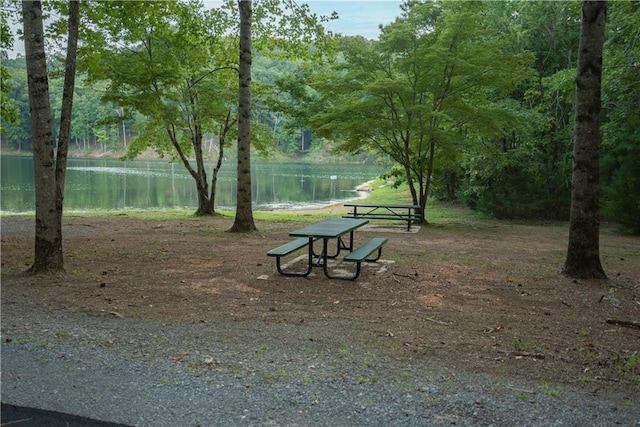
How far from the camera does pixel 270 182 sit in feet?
138

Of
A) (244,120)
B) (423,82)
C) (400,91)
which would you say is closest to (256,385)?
(244,120)

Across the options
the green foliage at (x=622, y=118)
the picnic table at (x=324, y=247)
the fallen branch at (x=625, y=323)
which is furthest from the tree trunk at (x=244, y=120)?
the fallen branch at (x=625, y=323)

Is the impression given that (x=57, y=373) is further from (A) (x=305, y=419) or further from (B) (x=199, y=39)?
(B) (x=199, y=39)

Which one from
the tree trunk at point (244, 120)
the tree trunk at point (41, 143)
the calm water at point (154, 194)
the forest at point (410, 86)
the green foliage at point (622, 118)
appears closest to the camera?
the tree trunk at point (41, 143)

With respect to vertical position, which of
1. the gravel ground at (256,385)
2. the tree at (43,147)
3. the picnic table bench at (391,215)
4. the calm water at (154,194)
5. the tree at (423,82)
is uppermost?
the tree at (423,82)

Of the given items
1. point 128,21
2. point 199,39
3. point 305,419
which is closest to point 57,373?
point 305,419

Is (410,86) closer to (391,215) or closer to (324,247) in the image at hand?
(391,215)

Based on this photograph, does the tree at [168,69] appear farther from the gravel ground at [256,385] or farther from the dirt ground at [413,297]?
the gravel ground at [256,385]

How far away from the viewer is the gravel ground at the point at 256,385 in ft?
9.03

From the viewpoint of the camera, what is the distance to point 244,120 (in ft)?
34.4

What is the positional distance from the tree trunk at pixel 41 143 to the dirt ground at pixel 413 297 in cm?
37

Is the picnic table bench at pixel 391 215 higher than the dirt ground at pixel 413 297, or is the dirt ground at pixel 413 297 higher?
the picnic table bench at pixel 391 215

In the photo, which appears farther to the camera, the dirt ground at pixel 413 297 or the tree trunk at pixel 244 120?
the tree trunk at pixel 244 120

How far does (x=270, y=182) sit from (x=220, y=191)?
8.95m
